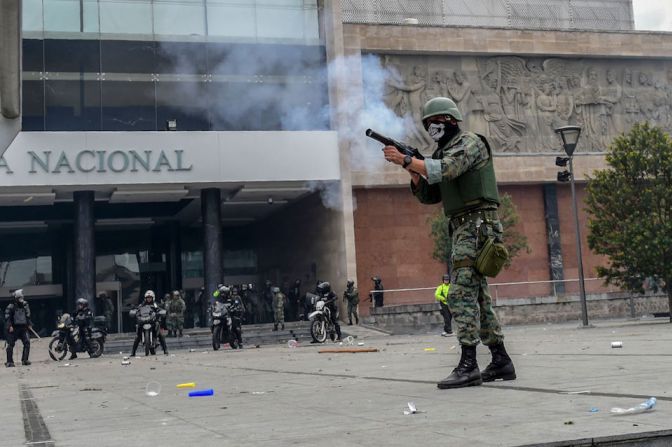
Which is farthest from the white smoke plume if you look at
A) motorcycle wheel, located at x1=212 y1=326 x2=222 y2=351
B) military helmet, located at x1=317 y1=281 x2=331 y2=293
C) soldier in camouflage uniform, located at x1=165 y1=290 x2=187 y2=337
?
motorcycle wheel, located at x1=212 y1=326 x2=222 y2=351

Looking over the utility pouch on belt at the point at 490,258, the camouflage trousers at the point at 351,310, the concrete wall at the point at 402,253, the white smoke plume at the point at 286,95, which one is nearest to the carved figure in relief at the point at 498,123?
the concrete wall at the point at 402,253

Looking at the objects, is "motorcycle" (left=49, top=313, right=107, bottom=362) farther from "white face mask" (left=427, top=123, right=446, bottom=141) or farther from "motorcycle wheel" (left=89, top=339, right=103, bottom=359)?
"white face mask" (left=427, top=123, right=446, bottom=141)

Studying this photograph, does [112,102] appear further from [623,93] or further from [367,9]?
[623,93]

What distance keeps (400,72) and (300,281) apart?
32.8 ft

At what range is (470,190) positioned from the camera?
5.99 meters

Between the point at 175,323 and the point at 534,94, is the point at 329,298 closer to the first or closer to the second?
the point at 175,323

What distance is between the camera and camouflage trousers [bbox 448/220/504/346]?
19.2ft

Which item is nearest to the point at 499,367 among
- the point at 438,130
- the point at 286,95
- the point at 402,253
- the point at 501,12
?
the point at 438,130

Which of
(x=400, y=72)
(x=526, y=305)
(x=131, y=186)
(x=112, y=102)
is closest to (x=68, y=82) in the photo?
(x=112, y=102)

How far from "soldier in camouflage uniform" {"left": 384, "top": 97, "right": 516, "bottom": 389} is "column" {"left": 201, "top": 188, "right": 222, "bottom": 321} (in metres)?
26.5

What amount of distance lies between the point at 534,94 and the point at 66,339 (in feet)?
74.0

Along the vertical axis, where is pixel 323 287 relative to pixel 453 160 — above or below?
below

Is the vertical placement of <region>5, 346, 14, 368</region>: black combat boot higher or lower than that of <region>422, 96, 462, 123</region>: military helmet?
lower

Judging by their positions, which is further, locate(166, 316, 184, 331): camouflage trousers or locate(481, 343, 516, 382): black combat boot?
locate(166, 316, 184, 331): camouflage trousers
